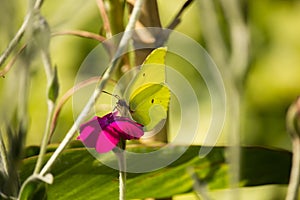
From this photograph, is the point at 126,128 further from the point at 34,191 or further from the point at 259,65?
the point at 259,65

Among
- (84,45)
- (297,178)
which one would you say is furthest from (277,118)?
(297,178)

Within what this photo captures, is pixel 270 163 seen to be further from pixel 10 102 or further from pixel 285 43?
pixel 285 43

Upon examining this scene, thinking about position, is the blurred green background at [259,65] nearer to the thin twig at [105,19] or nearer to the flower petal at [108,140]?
the thin twig at [105,19]

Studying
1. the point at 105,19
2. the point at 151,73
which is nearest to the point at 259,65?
the point at 105,19

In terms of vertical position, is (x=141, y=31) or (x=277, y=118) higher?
(x=141, y=31)

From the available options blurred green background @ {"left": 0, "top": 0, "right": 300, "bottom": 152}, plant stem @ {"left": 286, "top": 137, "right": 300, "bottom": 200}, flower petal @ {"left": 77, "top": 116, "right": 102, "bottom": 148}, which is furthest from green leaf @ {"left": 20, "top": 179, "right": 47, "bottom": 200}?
blurred green background @ {"left": 0, "top": 0, "right": 300, "bottom": 152}

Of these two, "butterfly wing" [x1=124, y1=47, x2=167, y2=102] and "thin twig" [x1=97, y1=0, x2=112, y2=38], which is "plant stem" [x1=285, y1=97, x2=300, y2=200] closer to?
"butterfly wing" [x1=124, y1=47, x2=167, y2=102]

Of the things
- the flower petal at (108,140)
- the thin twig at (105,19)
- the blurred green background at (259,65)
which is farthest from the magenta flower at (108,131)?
the blurred green background at (259,65)
